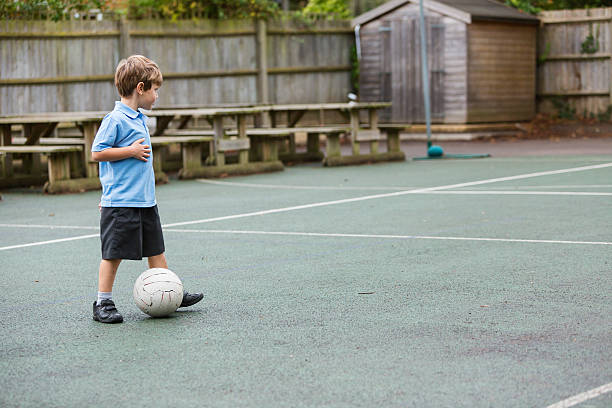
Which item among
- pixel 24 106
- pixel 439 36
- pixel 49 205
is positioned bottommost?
pixel 49 205

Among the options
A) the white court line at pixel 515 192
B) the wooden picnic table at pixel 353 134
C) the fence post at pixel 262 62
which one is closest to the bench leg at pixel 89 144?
the wooden picnic table at pixel 353 134

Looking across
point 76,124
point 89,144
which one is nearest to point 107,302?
point 89,144

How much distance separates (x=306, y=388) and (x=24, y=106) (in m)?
16.6

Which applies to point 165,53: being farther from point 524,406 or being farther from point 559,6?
point 524,406

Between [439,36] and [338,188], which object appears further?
[439,36]

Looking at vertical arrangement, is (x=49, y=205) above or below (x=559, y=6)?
below

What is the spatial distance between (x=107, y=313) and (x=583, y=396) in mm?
2734

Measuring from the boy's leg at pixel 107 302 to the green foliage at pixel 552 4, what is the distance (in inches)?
846

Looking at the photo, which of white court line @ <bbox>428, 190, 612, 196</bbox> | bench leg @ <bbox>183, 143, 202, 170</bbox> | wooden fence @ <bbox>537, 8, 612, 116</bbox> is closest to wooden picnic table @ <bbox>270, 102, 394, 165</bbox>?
bench leg @ <bbox>183, 143, 202, 170</bbox>

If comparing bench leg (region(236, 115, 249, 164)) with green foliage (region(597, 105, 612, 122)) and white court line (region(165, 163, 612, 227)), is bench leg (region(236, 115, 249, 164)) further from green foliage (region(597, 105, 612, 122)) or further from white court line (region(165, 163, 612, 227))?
green foliage (region(597, 105, 612, 122))

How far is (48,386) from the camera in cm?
418

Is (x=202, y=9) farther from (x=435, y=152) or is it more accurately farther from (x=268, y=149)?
(x=435, y=152)

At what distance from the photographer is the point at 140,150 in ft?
18.3

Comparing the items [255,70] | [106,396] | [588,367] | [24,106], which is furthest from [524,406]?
[255,70]
